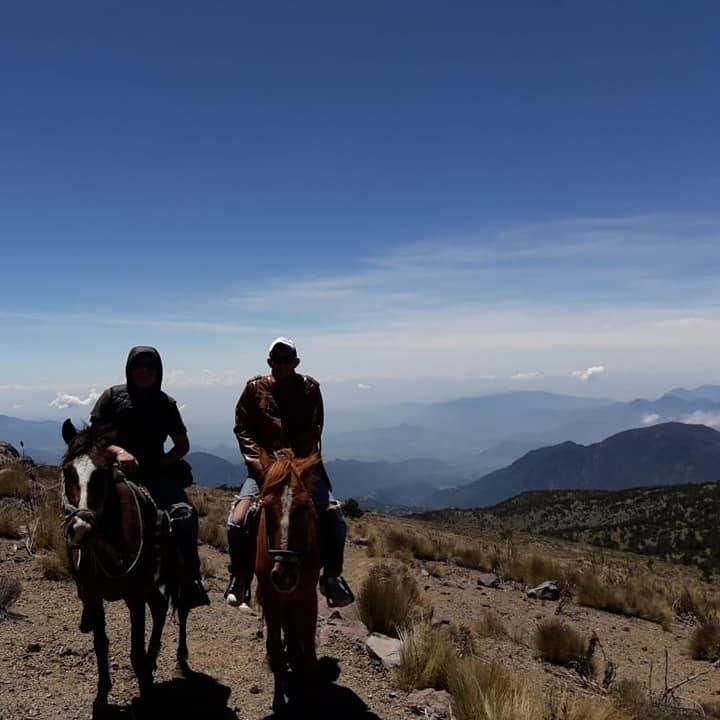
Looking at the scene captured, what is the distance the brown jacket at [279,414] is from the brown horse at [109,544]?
3.74 ft

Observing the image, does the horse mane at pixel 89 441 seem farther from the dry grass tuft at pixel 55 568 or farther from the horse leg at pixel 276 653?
the dry grass tuft at pixel 55 568

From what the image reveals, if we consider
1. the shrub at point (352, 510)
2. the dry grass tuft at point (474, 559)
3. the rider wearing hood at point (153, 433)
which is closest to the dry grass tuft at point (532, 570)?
the dry grass tuft at point (474, 559)

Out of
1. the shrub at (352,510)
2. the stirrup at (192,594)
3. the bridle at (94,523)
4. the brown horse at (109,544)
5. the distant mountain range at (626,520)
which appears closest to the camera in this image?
the bridle at (94,523)

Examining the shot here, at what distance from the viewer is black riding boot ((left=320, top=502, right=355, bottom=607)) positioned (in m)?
5.98

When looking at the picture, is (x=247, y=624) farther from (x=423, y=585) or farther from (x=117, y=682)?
(x=423, y=585)

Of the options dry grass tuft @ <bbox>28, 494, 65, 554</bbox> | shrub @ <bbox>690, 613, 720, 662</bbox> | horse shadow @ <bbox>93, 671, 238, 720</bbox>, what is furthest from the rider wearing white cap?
shrub @ <bbox>690, 613, 720, 662</bbox>

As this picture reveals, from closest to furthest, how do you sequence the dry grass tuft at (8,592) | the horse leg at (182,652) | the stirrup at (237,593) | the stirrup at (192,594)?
the stirrup at (237,593)
the stirrup at (192,594)
the horse leg at (182,652)
the dry grass tuft at (8,592)

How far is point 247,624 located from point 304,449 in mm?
3792

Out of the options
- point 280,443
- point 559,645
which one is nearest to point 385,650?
point 280,443

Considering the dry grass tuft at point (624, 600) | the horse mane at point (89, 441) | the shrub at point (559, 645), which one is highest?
the horse mane at point (89, 441)

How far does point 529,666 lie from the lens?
894 cm

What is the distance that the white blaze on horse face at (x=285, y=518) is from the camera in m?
5.02

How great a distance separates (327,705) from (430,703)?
41.4 inches

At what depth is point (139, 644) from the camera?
18.4ft
